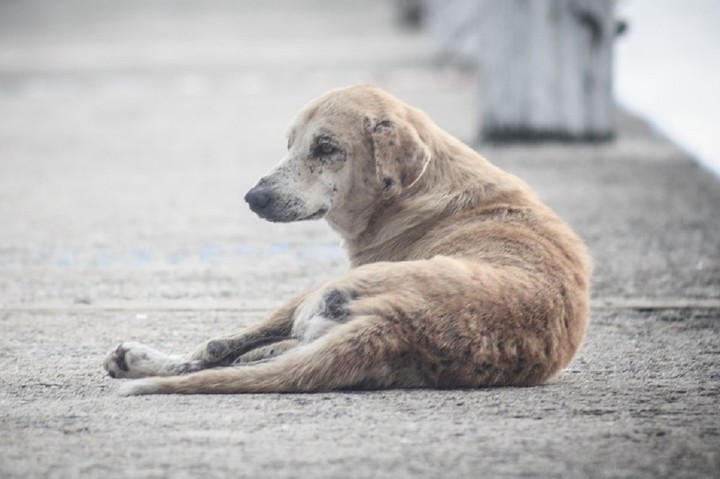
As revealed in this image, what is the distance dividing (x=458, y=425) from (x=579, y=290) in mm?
908

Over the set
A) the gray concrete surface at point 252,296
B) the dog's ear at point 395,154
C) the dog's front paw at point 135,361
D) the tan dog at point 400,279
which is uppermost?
the dog's ear at point 395,154

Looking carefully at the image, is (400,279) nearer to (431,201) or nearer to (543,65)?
(431,201)

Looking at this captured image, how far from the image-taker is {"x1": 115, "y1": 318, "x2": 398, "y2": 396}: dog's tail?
14.7 ft

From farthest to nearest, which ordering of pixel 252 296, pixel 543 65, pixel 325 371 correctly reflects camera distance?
pixel 543 65, pixel 252 296, pixel 325 371

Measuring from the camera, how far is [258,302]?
6.62 meters

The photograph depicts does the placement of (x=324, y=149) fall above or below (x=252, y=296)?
above

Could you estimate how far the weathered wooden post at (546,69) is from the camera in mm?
11977

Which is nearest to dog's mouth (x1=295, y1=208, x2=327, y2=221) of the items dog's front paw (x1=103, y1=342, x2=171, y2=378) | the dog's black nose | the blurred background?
the dog's black nose

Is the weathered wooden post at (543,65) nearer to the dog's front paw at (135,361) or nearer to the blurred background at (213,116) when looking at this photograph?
Answer: the blurred background at (213,116)

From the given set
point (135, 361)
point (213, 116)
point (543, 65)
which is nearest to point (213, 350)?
point (135, 361)

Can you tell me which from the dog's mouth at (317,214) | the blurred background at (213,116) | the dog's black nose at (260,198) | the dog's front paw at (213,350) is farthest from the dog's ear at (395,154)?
the blurred background at (213,116)

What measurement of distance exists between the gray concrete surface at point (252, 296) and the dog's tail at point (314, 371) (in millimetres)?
53

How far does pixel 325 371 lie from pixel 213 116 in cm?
1127

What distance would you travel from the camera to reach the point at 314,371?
455cm
